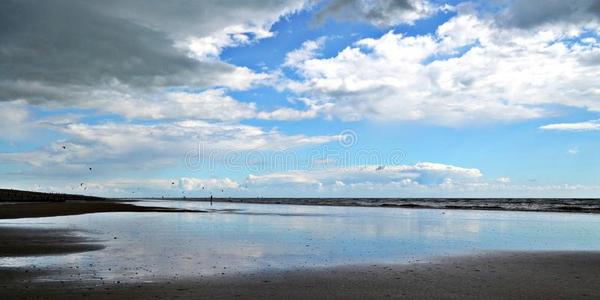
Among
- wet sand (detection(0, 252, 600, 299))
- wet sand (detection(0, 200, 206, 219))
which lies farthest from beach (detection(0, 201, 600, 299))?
wet sand (detection(0, 200, 206, 219))

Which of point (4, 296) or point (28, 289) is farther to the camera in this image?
point (28, 289)

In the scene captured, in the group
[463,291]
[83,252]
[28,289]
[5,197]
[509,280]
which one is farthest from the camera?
[5,197]

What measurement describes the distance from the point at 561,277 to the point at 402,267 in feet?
18.8

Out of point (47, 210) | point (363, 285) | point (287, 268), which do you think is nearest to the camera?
point (363, 285)

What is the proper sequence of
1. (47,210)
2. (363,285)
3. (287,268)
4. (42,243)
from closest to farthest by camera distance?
1. (363,285)
2. (287,268)
3. (42,243)
4. (47,210)

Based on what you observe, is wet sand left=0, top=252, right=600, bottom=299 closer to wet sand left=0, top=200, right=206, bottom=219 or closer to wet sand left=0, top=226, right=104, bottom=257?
wet sand left=0, top=226, right=104, bottom=257

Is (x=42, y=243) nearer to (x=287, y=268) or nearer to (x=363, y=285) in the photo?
(x=287, y=268)

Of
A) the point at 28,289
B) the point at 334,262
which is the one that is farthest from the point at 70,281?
the point at 334,262

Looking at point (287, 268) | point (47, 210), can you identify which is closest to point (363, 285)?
point (287, 268)

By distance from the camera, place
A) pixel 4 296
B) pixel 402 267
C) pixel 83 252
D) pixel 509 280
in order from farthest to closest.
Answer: pixel 83 252, pixel 402 267, pixel 509 280, pixel 4 296

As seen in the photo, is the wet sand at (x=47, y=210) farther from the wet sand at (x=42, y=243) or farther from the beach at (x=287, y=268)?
the beach at (x=287, y=268)

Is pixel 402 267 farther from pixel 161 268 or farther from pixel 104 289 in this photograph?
pixel 104 289

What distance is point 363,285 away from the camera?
1457 centimetres

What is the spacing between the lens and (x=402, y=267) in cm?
1827
